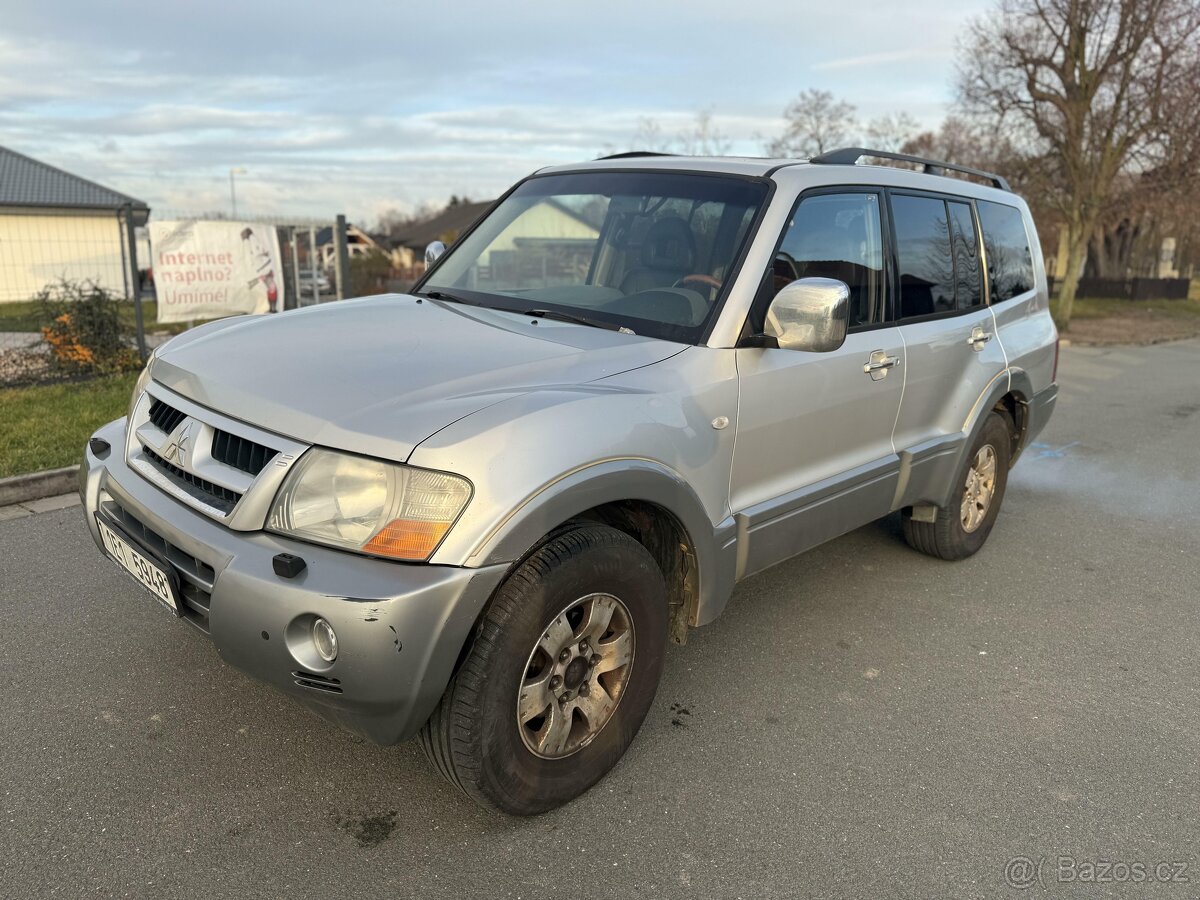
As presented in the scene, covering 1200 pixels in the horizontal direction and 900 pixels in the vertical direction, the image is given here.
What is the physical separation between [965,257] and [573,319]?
2.26 m

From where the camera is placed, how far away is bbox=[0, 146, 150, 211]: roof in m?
32.4

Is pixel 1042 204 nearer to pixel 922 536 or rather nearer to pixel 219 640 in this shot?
pixel 922 536

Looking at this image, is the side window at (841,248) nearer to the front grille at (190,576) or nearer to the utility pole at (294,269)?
the front grille at (190,576)

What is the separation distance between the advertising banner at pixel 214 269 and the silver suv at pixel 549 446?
7.12m

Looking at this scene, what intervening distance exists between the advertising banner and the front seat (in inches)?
318

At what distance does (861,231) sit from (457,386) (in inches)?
79.8

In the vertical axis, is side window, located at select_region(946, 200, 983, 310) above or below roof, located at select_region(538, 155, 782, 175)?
below

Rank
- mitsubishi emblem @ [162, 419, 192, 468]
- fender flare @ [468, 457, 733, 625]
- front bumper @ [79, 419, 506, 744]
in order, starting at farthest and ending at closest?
mitsubishi emblem @ [162, 419, 192, 468] < fender flare @ [468, 457, 733, 625] < front bumper @ [79, 419, 506, 744]

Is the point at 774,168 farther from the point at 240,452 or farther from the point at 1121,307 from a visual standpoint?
the point at 1121,307

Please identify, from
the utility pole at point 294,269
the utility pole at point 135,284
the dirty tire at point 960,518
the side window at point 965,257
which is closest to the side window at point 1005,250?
the side window at point 965,257

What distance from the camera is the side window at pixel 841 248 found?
3297 mm

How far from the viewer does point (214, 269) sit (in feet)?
33.9

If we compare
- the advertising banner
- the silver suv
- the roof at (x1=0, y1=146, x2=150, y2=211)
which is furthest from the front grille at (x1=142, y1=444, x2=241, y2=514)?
the roof at (x1=0, y1=146, x2=150, y2=211)

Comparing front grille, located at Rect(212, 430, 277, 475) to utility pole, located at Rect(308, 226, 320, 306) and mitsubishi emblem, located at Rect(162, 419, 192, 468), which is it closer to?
mitsubishi emblem, located at Rect(162, 419, 192, 468)
